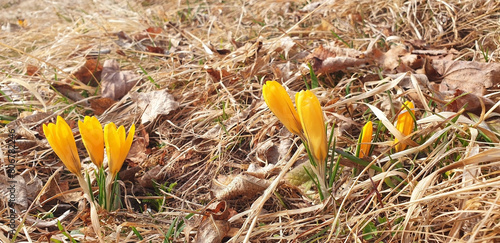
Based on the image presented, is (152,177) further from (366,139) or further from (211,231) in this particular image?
(366,139)

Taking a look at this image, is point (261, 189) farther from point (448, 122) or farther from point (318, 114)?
point (448, 122)

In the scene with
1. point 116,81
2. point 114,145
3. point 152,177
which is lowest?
point 152,177

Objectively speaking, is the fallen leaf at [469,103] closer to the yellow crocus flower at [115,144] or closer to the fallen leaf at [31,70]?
the yellow crocus flower at [115,144]

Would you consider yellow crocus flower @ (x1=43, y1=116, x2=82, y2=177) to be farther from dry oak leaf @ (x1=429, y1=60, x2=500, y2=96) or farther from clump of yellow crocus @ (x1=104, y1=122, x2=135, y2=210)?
dry oak leaf @ (x1=429, y1=60, x2=500, y2=96)

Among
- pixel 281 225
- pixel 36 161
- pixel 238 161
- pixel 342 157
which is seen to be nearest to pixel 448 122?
pixel 342 157

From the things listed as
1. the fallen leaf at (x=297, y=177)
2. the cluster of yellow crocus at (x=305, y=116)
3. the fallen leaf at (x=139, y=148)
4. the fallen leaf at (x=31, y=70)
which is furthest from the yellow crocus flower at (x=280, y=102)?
the fallen leaf at (x=31, y=70)

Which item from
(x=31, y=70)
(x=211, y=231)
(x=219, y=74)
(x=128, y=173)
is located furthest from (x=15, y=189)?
(x=31, y=70)
